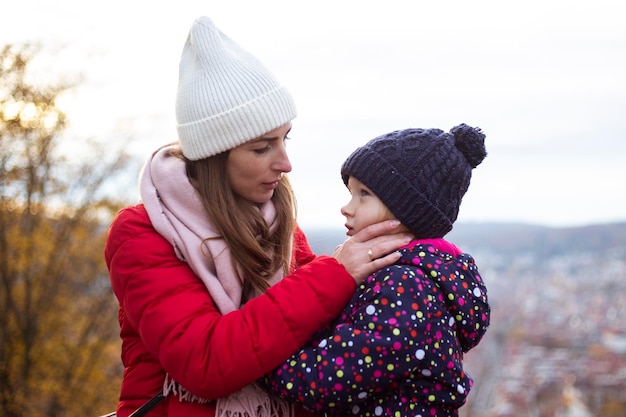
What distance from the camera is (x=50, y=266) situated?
14.7 meters

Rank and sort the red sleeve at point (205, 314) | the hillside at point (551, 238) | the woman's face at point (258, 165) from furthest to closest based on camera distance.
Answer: the hillside at point (551, 238), the woman's face at point (258, 165), the red sleeve at point (205, 314)

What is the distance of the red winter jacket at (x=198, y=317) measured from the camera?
184 cm

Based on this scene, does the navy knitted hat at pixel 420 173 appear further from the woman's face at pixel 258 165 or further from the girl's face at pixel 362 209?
the woman's face at pixel 258 165

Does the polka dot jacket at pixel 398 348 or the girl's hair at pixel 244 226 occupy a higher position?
the girl's hair at pixel 244 226

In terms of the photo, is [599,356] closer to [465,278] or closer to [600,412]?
[600,412]

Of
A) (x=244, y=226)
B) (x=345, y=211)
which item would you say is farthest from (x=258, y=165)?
(x=345, y=211)

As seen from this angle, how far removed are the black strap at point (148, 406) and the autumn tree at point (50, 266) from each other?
10.5 meters

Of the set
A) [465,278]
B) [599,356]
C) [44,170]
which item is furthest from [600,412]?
[465,278]

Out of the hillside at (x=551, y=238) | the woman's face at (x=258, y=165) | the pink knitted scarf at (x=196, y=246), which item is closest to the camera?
the pink knitted scarf at (x=196, y=246)

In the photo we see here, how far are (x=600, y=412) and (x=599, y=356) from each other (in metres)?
6.92

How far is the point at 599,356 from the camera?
Answer: 111 feet

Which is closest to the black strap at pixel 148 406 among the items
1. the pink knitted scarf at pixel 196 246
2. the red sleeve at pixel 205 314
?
the pink knitted scarf at pixel 196 246

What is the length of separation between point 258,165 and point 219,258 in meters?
0.31

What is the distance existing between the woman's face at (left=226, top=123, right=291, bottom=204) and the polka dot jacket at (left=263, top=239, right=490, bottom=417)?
1.45 ft
